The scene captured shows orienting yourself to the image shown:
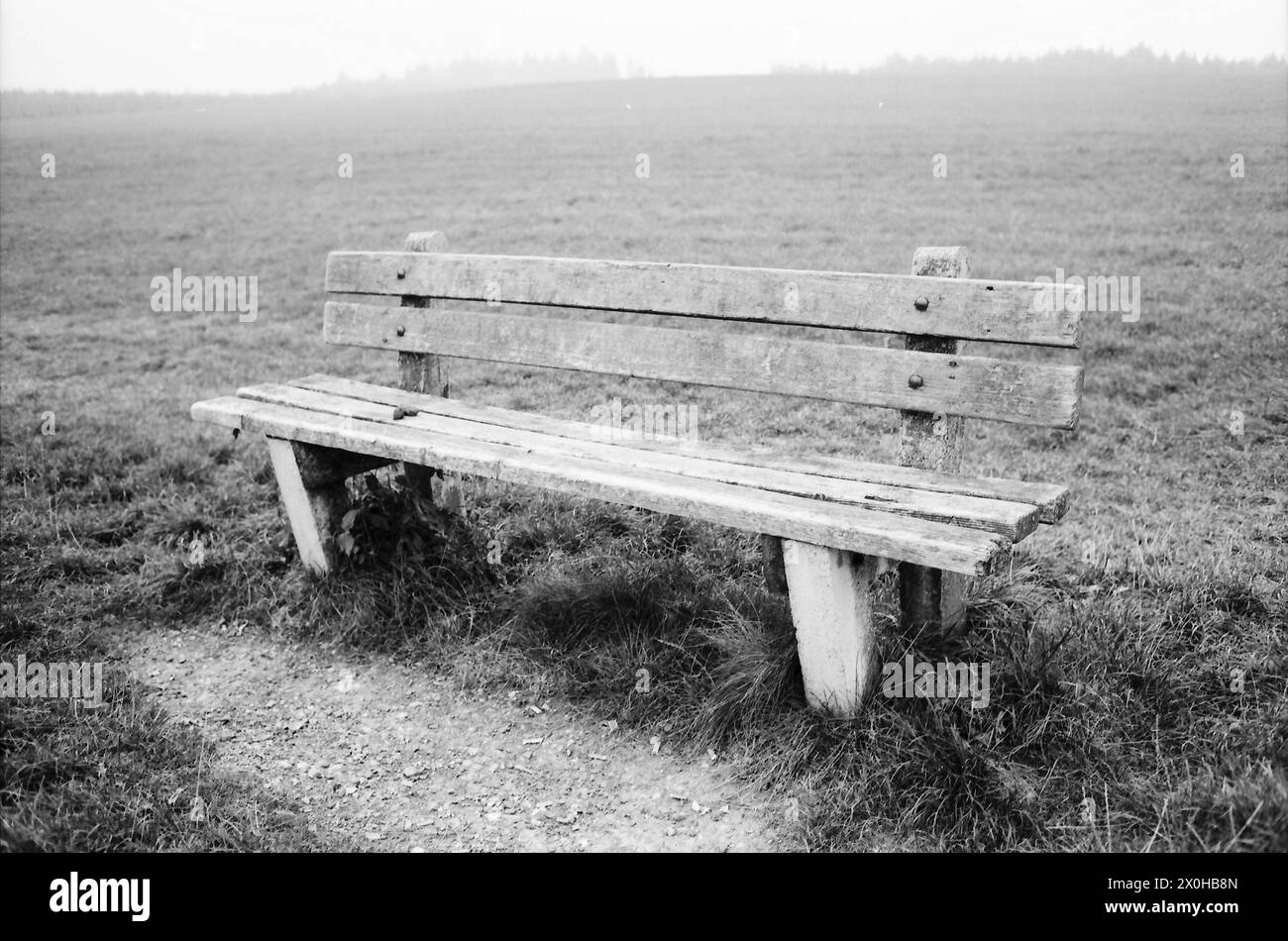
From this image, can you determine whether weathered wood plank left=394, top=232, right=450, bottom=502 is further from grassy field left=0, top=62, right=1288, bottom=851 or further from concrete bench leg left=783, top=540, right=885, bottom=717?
concrete bench leg left=783, top=540, right=885, bottom=717

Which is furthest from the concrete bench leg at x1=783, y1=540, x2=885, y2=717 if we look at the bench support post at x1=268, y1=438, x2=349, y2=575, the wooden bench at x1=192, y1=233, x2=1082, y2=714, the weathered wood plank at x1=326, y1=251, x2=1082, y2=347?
the bench support post at x1=268, y1=438, x2=349, y2=575

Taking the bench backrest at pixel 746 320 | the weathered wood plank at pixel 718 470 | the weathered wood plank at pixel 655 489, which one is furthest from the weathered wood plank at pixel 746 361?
the weathered wood plank at pixel 655 489

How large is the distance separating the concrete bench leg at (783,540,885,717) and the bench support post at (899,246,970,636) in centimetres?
18

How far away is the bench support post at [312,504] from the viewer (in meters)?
4.07

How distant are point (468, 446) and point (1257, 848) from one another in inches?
96.8

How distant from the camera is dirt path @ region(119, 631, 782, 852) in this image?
289 cm

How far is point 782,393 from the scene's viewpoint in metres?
3.41

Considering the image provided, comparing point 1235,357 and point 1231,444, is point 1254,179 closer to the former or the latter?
point 1235,357

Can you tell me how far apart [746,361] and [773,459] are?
0.38 metres

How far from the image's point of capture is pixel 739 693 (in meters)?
3.15
